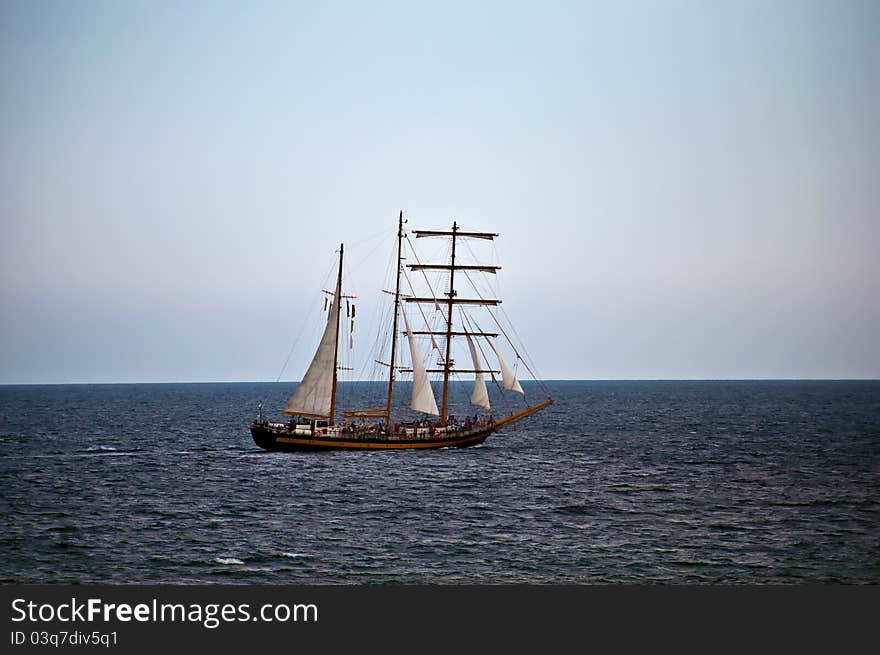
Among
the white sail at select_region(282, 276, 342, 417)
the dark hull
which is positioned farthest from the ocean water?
the white sail at select_region(282, 276, 342, 417)

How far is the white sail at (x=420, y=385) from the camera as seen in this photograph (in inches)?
3012

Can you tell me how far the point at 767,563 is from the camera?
3712 centimetres

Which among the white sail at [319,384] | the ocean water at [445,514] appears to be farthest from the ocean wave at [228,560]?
the white sail at [319,384]

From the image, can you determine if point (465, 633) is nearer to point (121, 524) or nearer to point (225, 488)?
point (121, 524)

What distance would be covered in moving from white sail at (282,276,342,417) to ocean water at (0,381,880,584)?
4254 millimetres

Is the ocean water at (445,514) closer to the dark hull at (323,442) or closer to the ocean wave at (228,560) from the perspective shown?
the ocean wave at (228,560)

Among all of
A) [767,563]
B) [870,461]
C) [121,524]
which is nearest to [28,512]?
[121,524]

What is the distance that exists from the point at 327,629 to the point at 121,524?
102ft

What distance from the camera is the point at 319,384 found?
7488 cm

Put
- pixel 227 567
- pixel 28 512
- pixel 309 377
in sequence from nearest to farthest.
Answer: pixel 227 567, pixel 28 512, pixel 309 377

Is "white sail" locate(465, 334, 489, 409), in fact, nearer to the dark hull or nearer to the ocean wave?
the dark hull

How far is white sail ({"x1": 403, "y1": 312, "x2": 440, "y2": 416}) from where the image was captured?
251 feet

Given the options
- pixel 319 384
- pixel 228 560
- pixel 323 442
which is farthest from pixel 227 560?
pixel 319 384

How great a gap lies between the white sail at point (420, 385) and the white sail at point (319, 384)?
7088 millimetres
